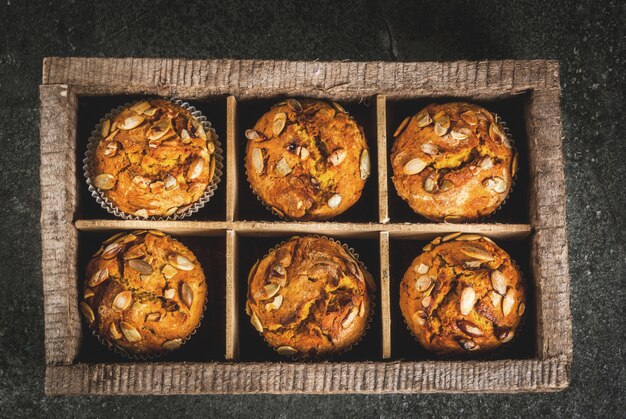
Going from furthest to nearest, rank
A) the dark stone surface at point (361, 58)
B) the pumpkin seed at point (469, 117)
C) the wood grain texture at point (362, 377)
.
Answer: the dark stone surface at point (361, 58) → the pumpkin seed at point (469, 117) → the wood grain texture at point (362, 377)

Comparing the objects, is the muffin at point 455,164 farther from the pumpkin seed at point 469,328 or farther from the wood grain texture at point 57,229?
the wood grain texture at point 57,229

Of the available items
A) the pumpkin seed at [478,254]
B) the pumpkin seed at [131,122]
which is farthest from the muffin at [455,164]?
the pumpkin seed at [131,122]

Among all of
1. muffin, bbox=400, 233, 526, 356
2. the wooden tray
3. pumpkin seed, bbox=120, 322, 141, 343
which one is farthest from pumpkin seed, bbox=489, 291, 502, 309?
pumpkin seed, bbox=120, 322, 141, 343

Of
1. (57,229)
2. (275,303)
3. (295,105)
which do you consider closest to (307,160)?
(295,105)

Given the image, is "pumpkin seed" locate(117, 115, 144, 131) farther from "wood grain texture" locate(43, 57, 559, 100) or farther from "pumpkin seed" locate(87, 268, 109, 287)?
"pumpkin seed" locate(87, 268, 109, 287)

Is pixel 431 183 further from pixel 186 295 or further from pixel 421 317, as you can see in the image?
pixel 186 295

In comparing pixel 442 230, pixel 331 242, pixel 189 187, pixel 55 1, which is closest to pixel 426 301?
pixel 442 230

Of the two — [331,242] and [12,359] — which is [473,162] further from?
[12,359]
